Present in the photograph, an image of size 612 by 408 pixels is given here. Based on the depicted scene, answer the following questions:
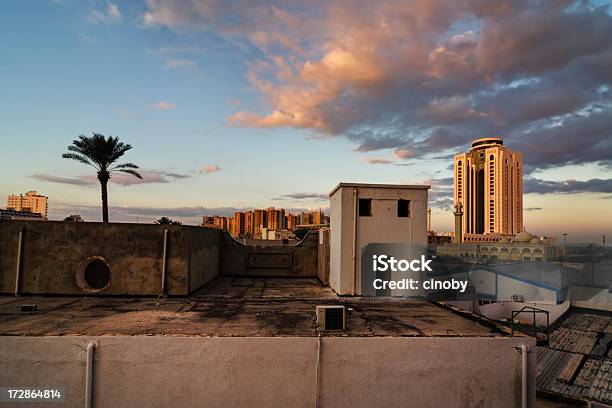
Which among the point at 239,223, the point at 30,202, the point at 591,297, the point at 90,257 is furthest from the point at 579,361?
the point at 30,202

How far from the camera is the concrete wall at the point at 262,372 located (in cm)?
957

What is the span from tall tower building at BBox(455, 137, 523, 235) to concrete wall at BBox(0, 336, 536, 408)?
127 m

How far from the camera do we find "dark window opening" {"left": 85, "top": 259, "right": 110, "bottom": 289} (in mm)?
16125

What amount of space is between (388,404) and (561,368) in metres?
21.8

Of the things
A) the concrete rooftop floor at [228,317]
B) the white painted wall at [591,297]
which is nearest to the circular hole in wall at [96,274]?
the concrete rooftop floor at [228,317]

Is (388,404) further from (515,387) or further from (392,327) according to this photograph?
(515,387)

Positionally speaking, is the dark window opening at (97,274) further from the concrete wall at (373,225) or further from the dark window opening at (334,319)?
the dark window opening at (334,319)

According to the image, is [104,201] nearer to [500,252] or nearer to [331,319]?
[331,319]

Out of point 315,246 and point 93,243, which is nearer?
point 93,243

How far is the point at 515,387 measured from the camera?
33.9ft

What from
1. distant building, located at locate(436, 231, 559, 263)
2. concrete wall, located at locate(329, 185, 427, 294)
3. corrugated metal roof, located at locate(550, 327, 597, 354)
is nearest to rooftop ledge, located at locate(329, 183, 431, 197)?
concrete wall, located at locate(329, 185, 427, 294)

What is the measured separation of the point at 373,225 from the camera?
701 inches

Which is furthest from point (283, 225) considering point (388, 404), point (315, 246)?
point (388, 404)

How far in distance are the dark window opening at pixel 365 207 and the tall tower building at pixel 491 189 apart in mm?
121011
